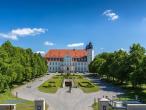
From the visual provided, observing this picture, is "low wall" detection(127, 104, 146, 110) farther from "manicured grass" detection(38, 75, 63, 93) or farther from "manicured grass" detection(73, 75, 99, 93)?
"manicured grass" detection(38, 75, 63, 93)

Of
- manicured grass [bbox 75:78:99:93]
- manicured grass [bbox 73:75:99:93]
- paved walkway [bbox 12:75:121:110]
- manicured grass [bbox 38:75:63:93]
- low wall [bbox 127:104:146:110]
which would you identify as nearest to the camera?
low wall [bbox 127:104:146:110]

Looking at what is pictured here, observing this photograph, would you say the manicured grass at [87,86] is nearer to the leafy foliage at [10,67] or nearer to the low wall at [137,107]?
the leafy foliage at [10,67]

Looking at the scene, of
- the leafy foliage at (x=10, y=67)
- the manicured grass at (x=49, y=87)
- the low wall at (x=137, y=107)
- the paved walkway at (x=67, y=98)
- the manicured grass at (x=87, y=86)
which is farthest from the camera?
the manicured grass at (x=49, y=87)

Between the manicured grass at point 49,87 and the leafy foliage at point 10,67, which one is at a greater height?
the leafy foliage at point 10,67

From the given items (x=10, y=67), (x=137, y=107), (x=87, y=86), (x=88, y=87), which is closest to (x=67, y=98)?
(x=10, y=67)

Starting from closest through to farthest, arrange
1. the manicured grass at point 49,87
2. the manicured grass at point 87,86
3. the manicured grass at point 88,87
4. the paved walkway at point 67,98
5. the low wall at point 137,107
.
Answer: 1. the low wall at point 137,107
2. the paved walkway at point 67,98
3. the manicured grass at point 88,87
4. the manicured grass at point 87,86
5. the manicured grass at point 49,87

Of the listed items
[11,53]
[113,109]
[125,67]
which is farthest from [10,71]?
[113,109]

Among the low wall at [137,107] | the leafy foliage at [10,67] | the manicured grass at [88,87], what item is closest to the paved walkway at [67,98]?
the leafy foliage at [10,67]

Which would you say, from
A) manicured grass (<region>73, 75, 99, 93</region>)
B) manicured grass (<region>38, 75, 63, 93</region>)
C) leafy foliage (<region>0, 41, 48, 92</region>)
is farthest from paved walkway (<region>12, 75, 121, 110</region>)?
manicured grass (<region>38, 75, 63, 93</region>)

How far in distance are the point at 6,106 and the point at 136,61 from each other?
166 feet

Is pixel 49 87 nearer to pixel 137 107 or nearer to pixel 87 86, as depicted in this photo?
pixel 87 86

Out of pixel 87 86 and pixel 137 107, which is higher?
pixel 87 86

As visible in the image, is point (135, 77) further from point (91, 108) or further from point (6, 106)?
point (6, 106)

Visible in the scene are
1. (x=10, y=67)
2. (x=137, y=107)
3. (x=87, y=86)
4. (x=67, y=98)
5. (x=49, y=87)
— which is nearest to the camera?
(x=137, y=107)
